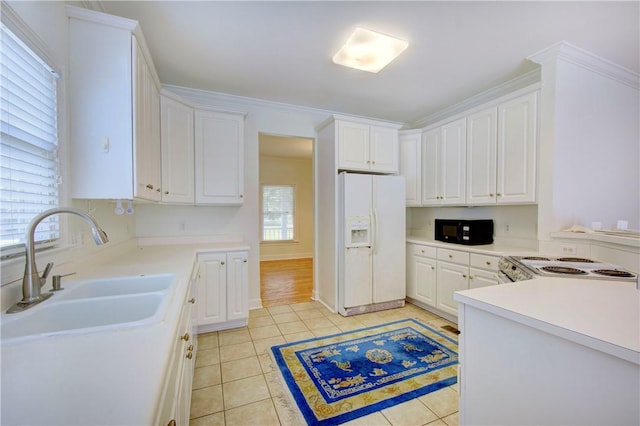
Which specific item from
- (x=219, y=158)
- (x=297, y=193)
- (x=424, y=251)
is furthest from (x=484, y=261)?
(x=297, y=193)

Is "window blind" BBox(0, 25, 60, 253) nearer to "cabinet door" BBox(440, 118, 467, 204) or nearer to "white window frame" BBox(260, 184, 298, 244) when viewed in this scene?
"cabinet door" BBox(440, 118, 467, 204)

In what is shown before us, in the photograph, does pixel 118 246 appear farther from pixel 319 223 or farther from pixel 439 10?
pixel 439 10

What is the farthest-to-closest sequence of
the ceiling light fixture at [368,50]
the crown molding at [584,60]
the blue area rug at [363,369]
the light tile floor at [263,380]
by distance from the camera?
the crown molding at [584,60]
the ceiling light fixture at [368,50]
the blue area rug at [363,369]
the light tile floor at [263,380]

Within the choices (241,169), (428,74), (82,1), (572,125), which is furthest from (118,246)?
(572,125)

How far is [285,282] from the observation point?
4.85m

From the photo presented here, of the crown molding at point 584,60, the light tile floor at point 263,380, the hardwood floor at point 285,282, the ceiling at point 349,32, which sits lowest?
the light tile floor at point 263,380

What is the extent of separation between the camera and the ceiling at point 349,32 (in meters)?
1.90

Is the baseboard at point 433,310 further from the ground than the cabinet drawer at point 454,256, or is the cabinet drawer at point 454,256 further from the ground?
the cabinet drawer at point 454,256

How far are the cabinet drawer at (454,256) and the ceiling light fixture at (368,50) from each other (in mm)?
2073

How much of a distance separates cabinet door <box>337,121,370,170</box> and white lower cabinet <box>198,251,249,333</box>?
162 cm

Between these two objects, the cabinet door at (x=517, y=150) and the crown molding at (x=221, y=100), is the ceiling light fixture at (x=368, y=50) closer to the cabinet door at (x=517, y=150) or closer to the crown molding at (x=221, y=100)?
the crown molding at (x=221, y=100)

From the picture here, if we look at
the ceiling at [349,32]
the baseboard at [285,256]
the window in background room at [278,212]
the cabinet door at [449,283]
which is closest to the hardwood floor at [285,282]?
the baseboard at [285,256]

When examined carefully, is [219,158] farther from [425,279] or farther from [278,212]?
[278,212]

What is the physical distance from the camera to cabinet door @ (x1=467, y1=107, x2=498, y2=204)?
288 cm
